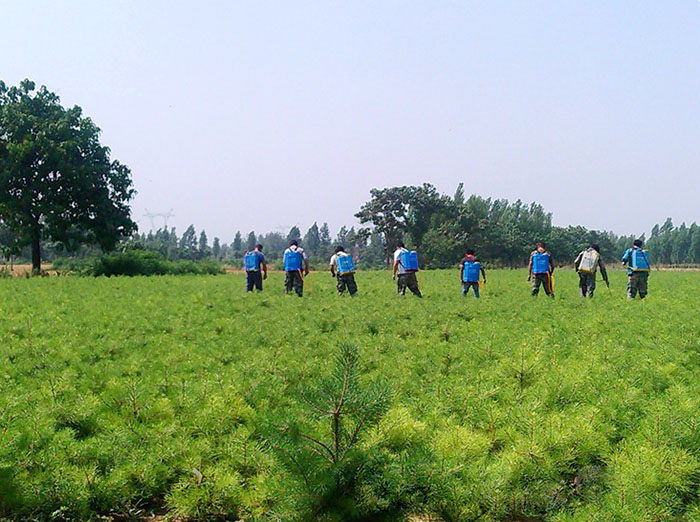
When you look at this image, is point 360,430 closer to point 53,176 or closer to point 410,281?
point 410,281

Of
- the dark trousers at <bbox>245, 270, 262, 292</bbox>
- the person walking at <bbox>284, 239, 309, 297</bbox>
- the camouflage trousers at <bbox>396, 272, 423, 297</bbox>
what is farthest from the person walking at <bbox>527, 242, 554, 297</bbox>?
the dark trousers at <bbox>245, 270, 262, 292</bbox>

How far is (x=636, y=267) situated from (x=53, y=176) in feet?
106

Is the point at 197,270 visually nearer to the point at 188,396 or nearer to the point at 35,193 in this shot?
the point at 35,193

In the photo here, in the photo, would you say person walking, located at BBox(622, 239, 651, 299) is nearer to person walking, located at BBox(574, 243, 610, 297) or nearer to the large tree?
person walking, located at BBox(574, 243, 610, 297)

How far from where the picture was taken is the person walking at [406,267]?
16984 mm

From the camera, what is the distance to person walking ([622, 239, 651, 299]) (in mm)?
15734

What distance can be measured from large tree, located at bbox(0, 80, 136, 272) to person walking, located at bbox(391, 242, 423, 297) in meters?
24.0

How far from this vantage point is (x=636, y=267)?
15828 millimetres

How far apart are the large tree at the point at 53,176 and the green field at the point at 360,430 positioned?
89.6 ft

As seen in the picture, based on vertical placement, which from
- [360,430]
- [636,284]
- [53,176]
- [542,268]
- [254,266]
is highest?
[53,176]

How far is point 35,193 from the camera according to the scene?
33906mm

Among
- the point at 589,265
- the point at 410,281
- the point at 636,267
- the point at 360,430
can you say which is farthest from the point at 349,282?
the point at 360,430

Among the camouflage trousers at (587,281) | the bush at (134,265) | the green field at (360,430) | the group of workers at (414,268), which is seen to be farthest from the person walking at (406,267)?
the bush at (134,265)

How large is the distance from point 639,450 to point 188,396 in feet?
13.2
